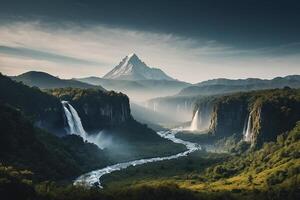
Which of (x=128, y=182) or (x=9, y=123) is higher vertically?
(x=9, y=123)

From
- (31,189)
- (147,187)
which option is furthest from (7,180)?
(147,187)

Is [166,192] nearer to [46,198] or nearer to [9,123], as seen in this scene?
[46,198]

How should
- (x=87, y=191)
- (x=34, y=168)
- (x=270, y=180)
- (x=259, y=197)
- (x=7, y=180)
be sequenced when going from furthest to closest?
(x=34, y=168), (x=270, y=180), (x=259, y=197), (x=87, y=191), (x=7, y=180)

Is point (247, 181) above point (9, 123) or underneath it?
underneath

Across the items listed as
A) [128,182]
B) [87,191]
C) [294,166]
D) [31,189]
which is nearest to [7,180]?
[31,189]

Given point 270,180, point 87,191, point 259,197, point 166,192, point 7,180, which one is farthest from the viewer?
point 270,180

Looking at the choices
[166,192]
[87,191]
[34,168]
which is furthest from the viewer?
[34,168]

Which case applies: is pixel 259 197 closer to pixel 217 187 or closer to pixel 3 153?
pixel 217 187

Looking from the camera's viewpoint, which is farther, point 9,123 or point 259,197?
point 9,123

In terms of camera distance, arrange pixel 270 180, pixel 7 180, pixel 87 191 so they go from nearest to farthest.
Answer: pixel 7 180 < pixel 87 191 < pixel 270 180
